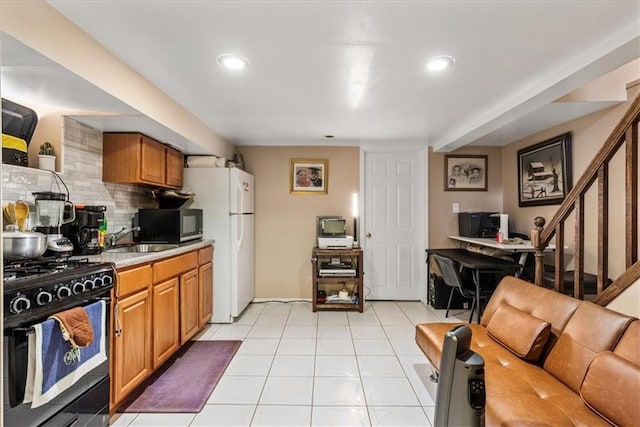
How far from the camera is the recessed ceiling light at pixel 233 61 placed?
206cm

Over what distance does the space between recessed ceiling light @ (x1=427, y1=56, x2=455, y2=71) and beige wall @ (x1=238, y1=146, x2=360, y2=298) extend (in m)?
2.58

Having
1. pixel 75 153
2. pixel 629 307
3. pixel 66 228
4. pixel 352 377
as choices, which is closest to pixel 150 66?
pixel 75 153

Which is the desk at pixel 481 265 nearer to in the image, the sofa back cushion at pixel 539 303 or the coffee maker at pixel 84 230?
the sofa back cushion at pixel 539 303

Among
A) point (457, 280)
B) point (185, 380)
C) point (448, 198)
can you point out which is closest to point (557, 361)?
point (457, 280)

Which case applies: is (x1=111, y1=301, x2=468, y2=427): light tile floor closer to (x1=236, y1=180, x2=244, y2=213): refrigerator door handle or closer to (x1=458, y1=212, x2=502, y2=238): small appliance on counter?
(x1=458, y1=212, x2=502, y2=238): small appliance on counter

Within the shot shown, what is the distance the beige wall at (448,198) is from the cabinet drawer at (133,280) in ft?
11.8

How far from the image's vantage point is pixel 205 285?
356 centimetres

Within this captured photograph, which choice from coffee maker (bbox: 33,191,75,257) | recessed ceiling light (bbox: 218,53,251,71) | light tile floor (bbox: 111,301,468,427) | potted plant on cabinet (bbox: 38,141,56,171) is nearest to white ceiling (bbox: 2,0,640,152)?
recessed ceiling light (bbox: 218,53,251,71)

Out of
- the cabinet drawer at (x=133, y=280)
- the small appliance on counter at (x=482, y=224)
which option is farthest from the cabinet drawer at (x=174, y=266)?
the small appliance on counter at (x=482, y=224)

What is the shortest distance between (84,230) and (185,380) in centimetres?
130

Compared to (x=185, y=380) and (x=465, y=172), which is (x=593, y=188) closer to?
(x=465, y=172)

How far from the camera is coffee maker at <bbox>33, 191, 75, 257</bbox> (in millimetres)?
2010

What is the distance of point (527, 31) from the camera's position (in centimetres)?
180

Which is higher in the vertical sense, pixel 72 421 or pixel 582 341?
pixel 582 341
